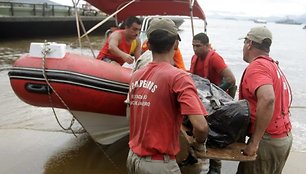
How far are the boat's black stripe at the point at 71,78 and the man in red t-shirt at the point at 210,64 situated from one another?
121 centimetres

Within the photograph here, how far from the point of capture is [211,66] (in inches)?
194

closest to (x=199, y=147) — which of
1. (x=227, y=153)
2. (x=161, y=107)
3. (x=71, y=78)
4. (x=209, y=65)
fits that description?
(x=227, y=153)

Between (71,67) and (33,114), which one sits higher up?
(71,67)

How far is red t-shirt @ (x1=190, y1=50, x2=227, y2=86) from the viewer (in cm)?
489

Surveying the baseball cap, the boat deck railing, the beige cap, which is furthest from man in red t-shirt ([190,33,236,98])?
the boat deck railing

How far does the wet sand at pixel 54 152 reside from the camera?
4488mm

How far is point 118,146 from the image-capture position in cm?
540

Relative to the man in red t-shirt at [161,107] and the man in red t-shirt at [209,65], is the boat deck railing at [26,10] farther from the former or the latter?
the man in red t-shirt at [161,107]

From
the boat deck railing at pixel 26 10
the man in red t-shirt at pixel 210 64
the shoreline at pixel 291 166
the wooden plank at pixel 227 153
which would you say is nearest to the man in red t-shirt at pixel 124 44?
the man in red t-shirt at pixel 210 64

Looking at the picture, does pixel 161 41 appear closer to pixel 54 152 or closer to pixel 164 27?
pixel 164 27

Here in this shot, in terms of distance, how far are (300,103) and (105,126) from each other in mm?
7024

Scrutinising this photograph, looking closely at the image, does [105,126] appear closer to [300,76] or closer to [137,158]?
Result: [137,158]

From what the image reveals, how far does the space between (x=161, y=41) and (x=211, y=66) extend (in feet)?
9.16

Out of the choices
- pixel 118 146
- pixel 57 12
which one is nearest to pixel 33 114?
pixel 118 146
